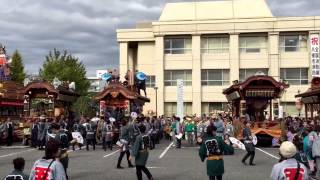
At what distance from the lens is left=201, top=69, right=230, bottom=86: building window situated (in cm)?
5834

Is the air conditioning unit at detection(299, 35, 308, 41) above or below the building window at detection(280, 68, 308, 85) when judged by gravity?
above

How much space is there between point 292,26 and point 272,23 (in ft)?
7.18

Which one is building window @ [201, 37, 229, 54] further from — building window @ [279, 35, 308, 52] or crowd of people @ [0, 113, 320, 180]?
crowd of people @ [0, 113, 320, 180]

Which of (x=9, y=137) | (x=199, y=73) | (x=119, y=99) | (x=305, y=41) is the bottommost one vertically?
(x=9, y=137)

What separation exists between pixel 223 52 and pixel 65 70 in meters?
18.6

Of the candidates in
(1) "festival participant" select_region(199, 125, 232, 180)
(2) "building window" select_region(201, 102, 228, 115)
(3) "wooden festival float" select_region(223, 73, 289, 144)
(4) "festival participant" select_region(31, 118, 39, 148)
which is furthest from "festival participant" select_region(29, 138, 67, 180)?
(2) "building window" select_region(201, 102, 228, 115)

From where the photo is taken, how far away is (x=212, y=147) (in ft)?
34.2

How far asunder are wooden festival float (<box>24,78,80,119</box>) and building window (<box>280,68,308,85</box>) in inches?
1222

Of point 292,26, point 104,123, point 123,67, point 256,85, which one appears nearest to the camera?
point 104,123

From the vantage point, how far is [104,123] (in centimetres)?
2580

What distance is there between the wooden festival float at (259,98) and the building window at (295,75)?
86.0ft

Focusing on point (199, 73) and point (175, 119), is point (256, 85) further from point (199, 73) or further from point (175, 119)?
point (199, 73)

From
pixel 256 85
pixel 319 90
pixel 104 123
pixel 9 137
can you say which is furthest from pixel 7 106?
pixel 319 90

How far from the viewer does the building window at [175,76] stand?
59.2 meters
